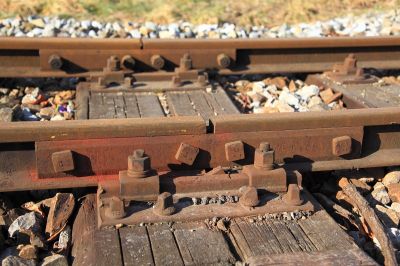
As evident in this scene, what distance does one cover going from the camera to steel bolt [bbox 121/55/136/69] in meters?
5.85

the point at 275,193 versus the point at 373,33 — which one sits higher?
the point at 373,33

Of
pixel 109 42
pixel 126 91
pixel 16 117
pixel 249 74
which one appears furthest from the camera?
pixel 249 74

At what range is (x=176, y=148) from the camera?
11.5ft

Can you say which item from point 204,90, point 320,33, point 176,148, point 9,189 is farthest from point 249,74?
point 9,189

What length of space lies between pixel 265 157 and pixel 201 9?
24.0 ft

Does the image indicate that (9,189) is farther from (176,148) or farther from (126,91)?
(126,91)

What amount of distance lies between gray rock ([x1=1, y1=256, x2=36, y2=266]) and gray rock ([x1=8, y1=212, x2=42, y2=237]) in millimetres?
328

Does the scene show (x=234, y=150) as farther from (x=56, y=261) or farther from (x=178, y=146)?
(x=56, y=261)

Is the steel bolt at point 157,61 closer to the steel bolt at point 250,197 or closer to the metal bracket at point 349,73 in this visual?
the metal bracket at point 349,73

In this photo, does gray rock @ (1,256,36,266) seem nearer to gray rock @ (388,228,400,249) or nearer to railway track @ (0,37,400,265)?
railway track @ (0,37,400,265)

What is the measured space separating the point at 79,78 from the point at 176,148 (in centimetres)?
307

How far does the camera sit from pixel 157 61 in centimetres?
591

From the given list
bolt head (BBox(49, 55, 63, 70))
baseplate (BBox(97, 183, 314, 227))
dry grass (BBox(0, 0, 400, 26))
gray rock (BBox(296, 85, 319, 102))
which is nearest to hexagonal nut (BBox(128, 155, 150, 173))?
baseplate (BBox(97, 183, 314, 227))

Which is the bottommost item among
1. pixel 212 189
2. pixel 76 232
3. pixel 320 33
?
pixel 76 232
